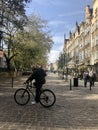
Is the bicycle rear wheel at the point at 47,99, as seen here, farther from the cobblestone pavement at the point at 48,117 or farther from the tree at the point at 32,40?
the tree at the point at 32,40

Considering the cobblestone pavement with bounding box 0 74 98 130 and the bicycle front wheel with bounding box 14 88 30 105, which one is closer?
the cobblestone pavement with bounding box 0 74 98 130

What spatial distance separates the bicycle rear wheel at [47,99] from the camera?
14.8 meters

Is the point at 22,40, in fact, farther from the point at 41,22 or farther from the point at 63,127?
the point at 63,127

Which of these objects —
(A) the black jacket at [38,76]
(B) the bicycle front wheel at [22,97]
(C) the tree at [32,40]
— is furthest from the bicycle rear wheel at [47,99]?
(C) the tree at [32,40]

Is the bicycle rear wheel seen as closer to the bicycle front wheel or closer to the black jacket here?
the black jacket

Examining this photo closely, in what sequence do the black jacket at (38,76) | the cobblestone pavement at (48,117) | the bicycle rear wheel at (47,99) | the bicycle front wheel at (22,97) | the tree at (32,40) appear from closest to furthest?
1. the cobblestone pavement at (48,117)
2. the bicycle rear wheel at (47,99)
3. the black jacket at (38,76)
4. the bicycle front wheel at (22,97)
5. the tree at (32,40)

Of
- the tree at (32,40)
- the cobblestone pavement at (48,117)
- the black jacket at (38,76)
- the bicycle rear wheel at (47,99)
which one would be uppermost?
the tree at (32,40)

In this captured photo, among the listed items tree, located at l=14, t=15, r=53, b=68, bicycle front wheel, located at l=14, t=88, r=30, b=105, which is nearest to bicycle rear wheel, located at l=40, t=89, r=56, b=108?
bicycle front wheel, located at l=14, t=88, r=30, b=105

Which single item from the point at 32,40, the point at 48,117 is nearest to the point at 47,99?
the point at 48,117

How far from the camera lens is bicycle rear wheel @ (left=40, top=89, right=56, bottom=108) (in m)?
14.8

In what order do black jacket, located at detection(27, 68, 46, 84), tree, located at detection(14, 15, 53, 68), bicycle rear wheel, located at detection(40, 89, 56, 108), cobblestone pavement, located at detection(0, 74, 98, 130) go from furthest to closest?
tree, located at detection(14, 15, 53, 68), black jacket, located at detection(27, 68, 46, 84), bicycle rear wheel, located at detection(40, 89, 56, 108), cobblestone pavement, located at detection(0, 74, 98, 130)

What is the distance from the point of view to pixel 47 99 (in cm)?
1476

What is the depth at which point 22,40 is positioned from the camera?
5475cm

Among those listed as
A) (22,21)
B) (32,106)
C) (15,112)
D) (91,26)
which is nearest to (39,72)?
(32,106)
